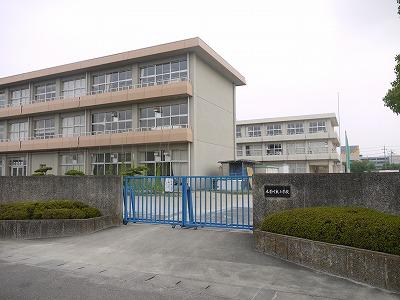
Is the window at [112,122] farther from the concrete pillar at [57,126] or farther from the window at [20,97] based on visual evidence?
the window at [20,97]

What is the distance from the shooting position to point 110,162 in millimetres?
30906

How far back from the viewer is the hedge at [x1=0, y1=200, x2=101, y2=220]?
10062mm

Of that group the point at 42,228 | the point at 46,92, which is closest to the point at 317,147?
the point at 46,92

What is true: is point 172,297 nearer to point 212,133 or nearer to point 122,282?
point 122,282

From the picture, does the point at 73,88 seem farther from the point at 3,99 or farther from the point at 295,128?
the point at 295,128

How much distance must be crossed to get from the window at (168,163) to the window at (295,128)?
31.8 m

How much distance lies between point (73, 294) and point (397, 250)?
523 cm

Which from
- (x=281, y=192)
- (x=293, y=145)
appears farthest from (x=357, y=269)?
(x=293, y=145)

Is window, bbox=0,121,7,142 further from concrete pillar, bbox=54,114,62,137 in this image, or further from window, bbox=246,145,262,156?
window, bbox=246,145,262,156

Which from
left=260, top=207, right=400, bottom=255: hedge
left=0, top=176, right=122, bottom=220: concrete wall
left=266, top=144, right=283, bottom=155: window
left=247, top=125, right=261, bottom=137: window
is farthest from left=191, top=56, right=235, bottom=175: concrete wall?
left=247, top=125, right=261, bottom=137: window

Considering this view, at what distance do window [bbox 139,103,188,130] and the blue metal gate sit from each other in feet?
55.9

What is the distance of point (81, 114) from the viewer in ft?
109

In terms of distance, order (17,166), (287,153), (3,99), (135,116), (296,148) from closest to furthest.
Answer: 1. (135,116)
2. (17,166)
3. (3,99)
4. (296,148)
5. (287,153)

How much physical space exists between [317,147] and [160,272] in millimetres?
50051
